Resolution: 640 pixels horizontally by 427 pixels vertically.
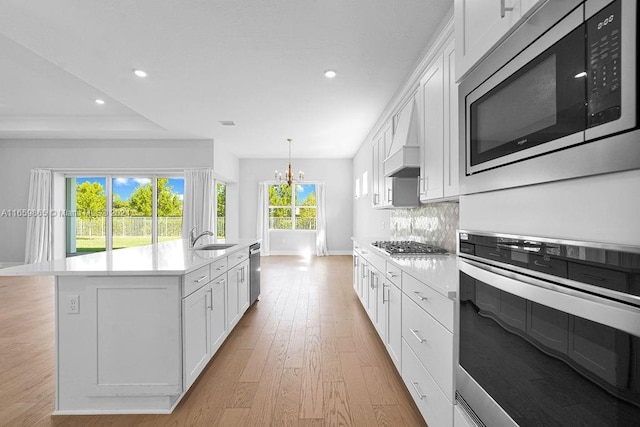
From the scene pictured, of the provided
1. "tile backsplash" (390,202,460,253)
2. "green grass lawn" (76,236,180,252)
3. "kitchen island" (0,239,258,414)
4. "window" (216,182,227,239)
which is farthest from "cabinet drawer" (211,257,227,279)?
"window" (216,182,227,239)

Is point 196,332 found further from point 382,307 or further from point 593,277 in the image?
point 593,277

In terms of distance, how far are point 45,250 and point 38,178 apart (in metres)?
1.56

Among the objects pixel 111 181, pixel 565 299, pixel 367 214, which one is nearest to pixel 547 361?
pixel 565 299

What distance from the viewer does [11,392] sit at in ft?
7.24

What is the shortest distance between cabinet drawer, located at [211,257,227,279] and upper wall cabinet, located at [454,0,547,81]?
2.13 metres

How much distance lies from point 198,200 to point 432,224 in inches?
209

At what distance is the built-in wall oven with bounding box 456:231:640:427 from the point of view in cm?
53

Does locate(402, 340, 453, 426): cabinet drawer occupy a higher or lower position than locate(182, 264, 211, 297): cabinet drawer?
lower

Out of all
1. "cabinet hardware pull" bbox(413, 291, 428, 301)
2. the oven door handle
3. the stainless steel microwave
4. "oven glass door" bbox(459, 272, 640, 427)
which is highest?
the stainless steel microwave

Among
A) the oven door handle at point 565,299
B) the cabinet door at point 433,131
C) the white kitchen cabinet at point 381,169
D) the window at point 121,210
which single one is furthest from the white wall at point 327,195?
the oven door handle at point 565,299

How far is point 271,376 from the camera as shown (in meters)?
2.40

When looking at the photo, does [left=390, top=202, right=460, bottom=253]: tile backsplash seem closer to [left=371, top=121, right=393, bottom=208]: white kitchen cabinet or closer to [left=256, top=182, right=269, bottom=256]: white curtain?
[left=371, top=121, right=393, bottom=208]: white kitchen cabinet

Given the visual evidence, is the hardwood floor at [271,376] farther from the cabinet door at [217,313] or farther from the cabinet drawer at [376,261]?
the cabinet drawer at [376,261]

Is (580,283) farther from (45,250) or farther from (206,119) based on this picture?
(45,250)
